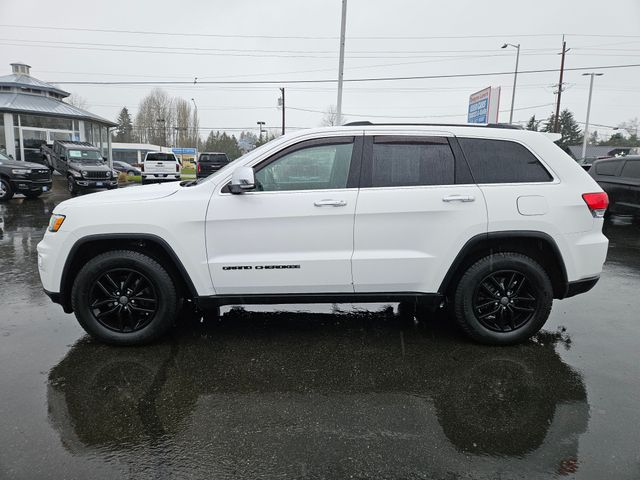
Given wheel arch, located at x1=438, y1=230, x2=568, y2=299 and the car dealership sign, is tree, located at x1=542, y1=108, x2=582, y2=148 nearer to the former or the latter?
the car dealership sign

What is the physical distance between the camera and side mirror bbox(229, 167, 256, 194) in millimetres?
3578

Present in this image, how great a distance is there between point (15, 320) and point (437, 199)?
4.17m

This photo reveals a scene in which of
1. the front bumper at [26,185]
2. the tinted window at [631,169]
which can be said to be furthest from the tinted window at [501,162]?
the front bumper at [26,185]

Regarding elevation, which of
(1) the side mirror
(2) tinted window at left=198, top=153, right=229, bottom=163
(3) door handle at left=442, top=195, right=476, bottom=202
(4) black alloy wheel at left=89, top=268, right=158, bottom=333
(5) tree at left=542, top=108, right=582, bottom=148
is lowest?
(4) black alloy wheel at left=89, top=268, right=158, bottom=333

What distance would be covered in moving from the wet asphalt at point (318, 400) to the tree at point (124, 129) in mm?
89248

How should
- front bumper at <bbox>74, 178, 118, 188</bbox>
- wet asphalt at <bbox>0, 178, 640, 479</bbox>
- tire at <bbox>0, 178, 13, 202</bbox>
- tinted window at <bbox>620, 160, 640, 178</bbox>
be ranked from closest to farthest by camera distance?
wet asphalt at <bbox>0, 178, 640, 479</bbox> < tinted window at <bbox>620, 160, 640, 178</bbox> < tire at <bbox>0, 178, 13, 202</bbox> < front bumper at <bbox>74, 178, 118, 188</bbox>

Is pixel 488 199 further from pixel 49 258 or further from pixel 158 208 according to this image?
pixel 49 258

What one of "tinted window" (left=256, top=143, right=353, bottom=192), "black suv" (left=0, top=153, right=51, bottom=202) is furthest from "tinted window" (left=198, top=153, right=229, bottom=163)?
"tinted window" (left=256, top=143, right=353, bottom=192)

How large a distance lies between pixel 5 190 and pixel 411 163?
15.0 m

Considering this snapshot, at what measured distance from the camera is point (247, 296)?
383cm

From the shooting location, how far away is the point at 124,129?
376 feet

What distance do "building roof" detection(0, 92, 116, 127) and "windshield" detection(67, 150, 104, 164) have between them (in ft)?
29.7

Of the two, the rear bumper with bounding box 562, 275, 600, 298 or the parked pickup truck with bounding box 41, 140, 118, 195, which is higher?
the parked pickup truck with bounding box 41, 140, 118, 195

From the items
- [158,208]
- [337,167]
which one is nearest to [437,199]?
[337,167]
